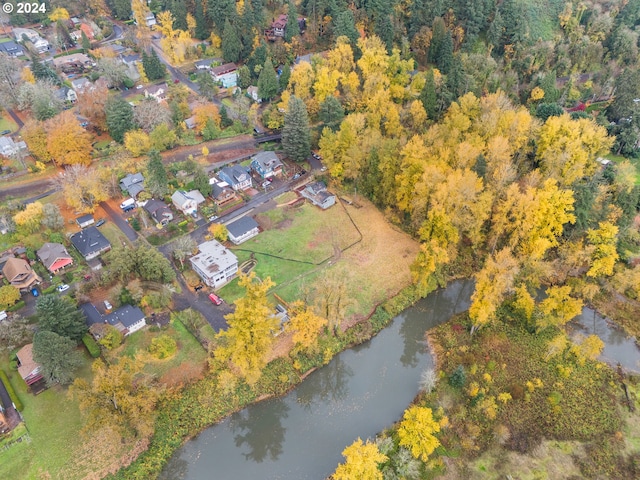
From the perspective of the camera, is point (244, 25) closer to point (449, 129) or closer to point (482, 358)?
point (449, 129)

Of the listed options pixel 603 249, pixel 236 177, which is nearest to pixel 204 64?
pixel 236 177

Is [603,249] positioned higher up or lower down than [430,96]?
lower down

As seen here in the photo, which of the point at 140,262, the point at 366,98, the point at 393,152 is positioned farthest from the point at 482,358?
the point at 366,98

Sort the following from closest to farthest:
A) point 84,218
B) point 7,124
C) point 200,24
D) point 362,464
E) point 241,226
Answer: point 362,464
point 241,226
point 84,218
point 7,124
point 200,24

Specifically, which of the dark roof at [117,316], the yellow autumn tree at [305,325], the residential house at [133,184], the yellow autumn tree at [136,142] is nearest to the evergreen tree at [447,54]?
the yellow autumn tree at [136,142]

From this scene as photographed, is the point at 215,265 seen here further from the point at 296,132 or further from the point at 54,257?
the point at 296,132

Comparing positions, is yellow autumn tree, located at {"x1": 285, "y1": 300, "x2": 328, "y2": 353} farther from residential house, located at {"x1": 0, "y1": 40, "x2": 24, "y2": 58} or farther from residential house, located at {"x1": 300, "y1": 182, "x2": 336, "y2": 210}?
residential house, located at {"x1": 0, "y1": 40, "x2": 24, "y2": 58}
